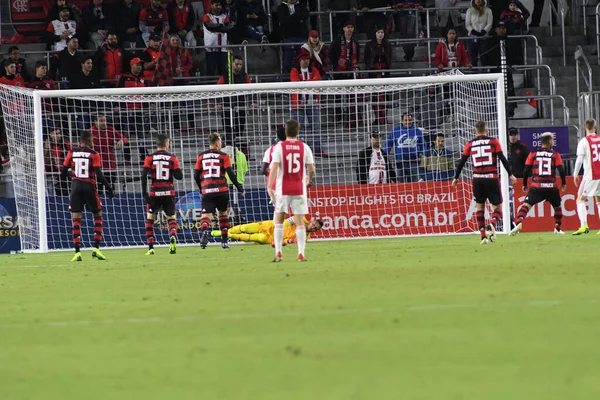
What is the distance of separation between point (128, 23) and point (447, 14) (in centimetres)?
869

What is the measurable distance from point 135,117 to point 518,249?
1094 cm

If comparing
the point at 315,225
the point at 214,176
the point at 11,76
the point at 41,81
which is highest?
the point at 11,76

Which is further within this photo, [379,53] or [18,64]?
[379,53]

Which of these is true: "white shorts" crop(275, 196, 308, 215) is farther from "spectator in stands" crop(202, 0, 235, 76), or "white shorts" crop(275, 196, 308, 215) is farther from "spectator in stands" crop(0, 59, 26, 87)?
"spectator in stands" crop(202, 0, 235, 76)

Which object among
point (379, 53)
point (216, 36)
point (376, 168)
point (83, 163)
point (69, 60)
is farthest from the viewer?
point (216, 36)

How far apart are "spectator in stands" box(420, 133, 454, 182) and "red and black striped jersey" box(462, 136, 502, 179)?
4.98m

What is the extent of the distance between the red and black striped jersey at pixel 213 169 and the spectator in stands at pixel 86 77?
628cm

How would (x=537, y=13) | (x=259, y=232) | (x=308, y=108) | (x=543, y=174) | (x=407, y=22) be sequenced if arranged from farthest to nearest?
(x=537, y=13), (x=407, y=22), (x=308, y=108), (x=543, y=174), (x=259, y=232)

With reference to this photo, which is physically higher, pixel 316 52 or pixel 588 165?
pixel 316 52

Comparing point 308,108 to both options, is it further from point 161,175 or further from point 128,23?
point 161,175

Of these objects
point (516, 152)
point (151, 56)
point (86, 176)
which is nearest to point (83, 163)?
point (86, 176)

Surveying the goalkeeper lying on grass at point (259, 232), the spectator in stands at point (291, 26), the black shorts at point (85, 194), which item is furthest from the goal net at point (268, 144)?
the black shorts at point (85, 194)

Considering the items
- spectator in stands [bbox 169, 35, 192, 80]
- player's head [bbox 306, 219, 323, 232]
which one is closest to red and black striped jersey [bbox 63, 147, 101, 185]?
player's head [bbox 306, 219, 323, 232]

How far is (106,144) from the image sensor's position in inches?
919
